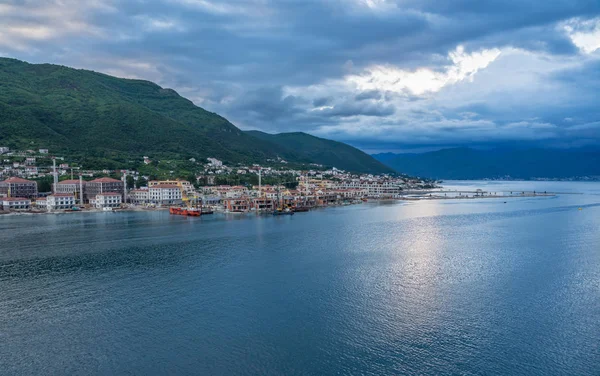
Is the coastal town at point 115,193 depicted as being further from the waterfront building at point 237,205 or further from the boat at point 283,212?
the boat at point 283,212

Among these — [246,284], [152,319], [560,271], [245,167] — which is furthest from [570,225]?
[245,167]

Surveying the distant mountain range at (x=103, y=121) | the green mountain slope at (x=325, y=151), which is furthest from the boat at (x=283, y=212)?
the green mountain slope at (x=325, y=151)

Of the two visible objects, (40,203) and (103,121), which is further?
(103,121)

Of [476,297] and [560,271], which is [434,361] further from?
[560,271]

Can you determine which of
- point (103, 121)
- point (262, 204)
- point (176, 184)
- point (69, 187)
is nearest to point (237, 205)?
point (262, 204)

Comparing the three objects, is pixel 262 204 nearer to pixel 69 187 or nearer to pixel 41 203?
pixel 69 187
